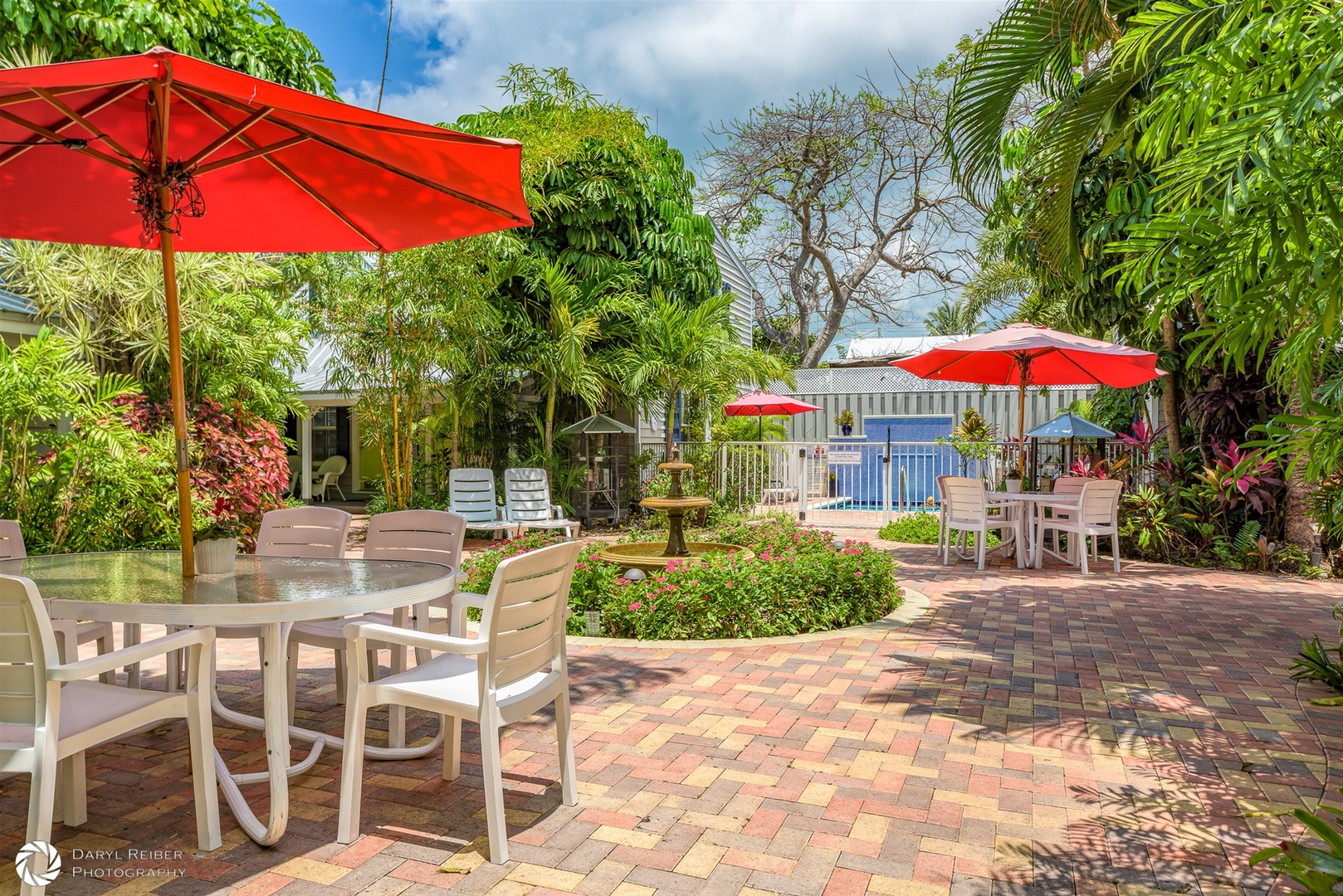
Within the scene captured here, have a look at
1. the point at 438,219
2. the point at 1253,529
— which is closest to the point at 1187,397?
the point at 1253,529

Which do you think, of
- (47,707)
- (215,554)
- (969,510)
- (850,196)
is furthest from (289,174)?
(850,196)

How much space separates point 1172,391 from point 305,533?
971cm

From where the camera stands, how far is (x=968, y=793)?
3270 mm

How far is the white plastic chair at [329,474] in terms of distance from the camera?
16812 mm

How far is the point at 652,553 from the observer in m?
7.89

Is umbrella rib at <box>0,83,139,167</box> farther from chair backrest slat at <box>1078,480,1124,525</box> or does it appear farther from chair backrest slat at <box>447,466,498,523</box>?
chair backrest slat at <box>1078,480,1124,525</box>

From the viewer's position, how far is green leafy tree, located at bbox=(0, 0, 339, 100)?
29.5ft

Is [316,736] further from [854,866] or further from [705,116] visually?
[705,116]

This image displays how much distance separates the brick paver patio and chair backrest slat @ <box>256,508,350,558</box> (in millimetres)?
750

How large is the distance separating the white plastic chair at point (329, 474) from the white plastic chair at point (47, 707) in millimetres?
14727

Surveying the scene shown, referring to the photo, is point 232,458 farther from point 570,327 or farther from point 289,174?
point 289,174

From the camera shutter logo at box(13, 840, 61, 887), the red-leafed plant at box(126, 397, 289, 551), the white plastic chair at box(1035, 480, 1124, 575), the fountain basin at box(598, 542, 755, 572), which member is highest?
the red-leafed plant at box(126, 397, 289, 551)

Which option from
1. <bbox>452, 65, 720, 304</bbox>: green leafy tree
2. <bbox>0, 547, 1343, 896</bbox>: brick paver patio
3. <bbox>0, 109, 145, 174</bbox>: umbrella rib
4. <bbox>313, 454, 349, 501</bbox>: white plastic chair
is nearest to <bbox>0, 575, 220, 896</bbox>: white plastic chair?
<bbox>0, 547, 1343, 896</bbox>: brick paver patio

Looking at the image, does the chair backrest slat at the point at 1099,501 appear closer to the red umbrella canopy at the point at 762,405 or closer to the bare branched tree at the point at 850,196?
the red umbrella canopy at the point at 762,405
